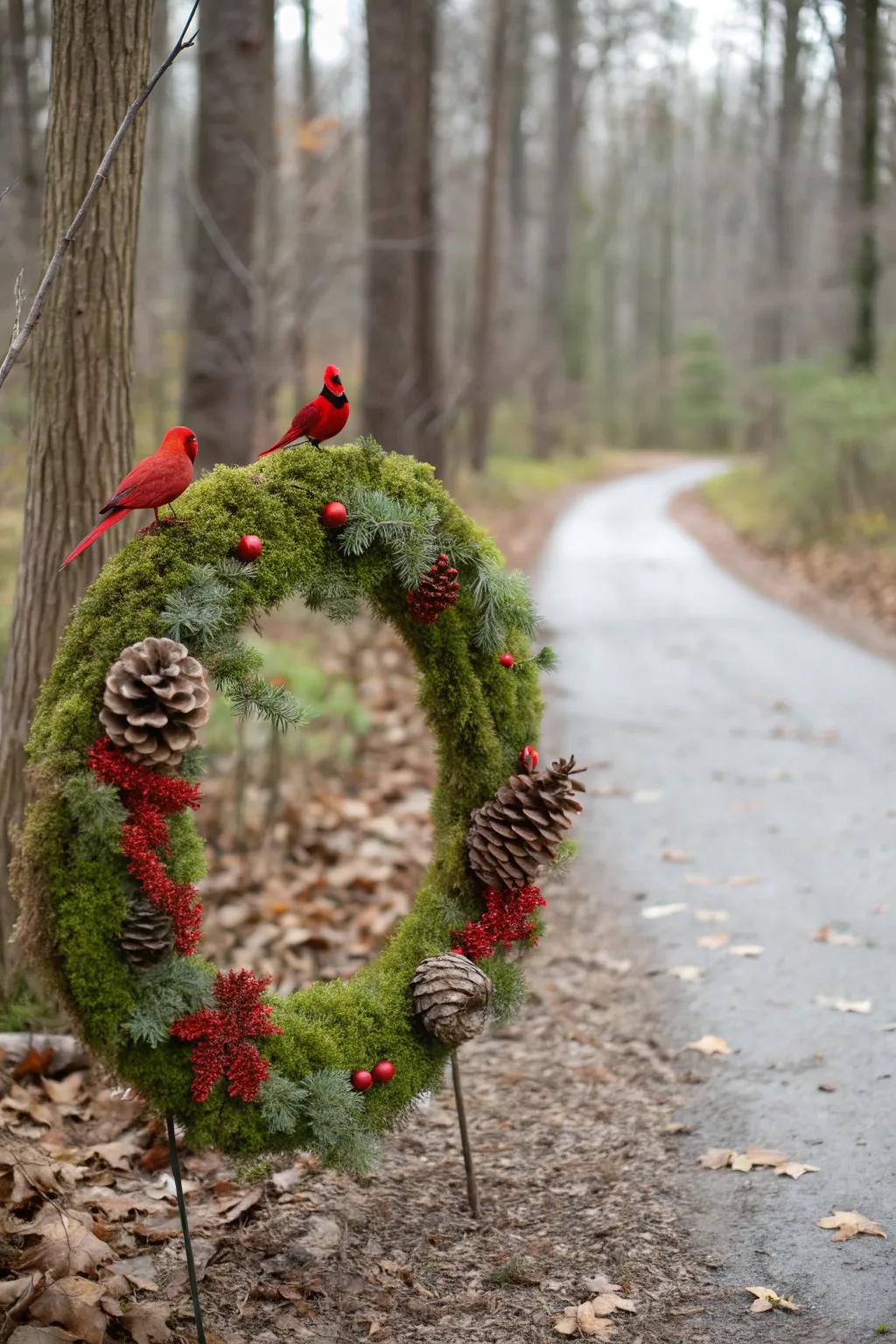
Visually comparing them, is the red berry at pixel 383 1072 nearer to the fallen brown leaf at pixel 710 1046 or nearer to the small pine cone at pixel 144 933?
the small pine cone at pixel 144 933

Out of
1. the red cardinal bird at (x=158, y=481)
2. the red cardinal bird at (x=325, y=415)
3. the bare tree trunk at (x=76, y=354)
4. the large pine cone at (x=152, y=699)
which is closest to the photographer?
the large pine cone at (x=152, y=699)

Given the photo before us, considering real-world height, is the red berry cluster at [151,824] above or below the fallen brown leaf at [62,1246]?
above

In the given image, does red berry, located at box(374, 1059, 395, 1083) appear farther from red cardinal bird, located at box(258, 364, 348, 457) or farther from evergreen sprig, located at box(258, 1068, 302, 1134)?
red cardinal bird, located at box(258, 364, 348, 457)

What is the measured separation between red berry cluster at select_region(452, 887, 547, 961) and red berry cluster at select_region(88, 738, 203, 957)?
804 millimetres

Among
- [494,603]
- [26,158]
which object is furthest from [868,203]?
[494,603]

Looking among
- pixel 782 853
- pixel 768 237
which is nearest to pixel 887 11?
pixel 782 853

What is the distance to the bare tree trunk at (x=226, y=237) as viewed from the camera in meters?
8.73

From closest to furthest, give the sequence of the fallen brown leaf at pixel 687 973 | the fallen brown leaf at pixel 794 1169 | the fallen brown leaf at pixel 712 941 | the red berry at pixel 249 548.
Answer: the red berry at pixel 249 548
the fallen brown leaf at pixel 794 1169
the fallen brown leaf at pixel 687 973
the fallen brown leaf at pixel 712 941

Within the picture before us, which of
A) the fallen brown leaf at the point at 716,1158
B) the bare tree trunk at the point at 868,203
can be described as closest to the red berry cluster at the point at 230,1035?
the fallen brown leaf at the point at 716,1158

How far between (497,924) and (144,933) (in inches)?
40.5

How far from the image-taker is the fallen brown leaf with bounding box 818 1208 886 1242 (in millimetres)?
2908

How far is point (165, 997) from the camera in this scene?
96.7 inches

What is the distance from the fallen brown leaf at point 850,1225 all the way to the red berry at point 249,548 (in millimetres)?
2298

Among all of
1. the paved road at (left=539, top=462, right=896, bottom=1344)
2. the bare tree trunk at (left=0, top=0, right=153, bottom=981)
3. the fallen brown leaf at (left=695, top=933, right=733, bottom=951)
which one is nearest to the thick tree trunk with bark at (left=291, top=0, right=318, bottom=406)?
the paved road at (left=539, top=462, right=896, bottom=1344)
